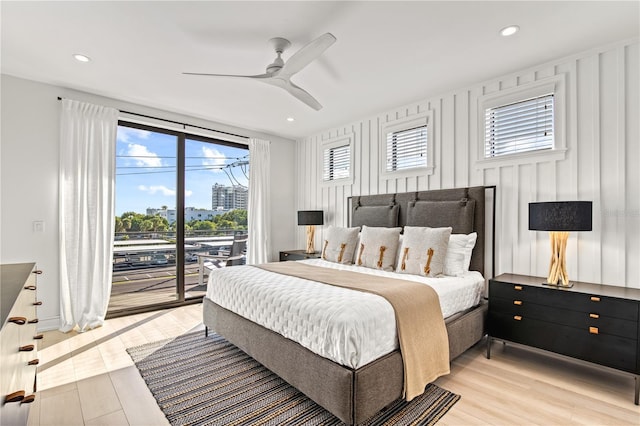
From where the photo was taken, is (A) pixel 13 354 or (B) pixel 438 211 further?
(B) pixel 438 211

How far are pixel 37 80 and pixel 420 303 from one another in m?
4.46

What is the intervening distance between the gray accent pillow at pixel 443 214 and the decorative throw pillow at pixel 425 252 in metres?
0.31

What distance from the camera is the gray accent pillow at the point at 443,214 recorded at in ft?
10.9

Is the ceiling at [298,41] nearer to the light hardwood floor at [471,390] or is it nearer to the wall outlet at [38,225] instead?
the wall outlet at [38,225]

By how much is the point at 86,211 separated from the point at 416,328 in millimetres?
3765

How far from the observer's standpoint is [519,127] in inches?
124

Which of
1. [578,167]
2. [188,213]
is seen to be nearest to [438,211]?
[578,167]

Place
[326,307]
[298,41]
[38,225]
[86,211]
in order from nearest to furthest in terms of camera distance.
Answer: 1. [326,307]
2. [298,41]
3. [38,225]
4. [86,211]

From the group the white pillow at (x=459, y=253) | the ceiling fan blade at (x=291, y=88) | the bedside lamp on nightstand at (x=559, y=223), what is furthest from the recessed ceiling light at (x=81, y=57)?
the bedside lamp on nightstand at (x=559, y=223)

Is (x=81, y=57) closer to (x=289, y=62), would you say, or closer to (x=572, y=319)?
(x=289, y=62)

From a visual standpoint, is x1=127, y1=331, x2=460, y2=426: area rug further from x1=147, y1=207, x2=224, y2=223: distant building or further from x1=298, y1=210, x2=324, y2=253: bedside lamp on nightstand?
x1=298, y1=210, x2=324, y2=253: bedside lamp on nightstand

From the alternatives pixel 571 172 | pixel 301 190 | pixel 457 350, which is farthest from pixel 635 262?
pixel 301 190

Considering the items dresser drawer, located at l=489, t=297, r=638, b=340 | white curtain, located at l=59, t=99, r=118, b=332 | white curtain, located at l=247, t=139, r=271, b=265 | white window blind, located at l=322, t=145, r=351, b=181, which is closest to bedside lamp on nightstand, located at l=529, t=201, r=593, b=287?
dresser drawer, located at l=489, t=297, r=638, b=340

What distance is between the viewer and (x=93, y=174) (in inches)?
144
